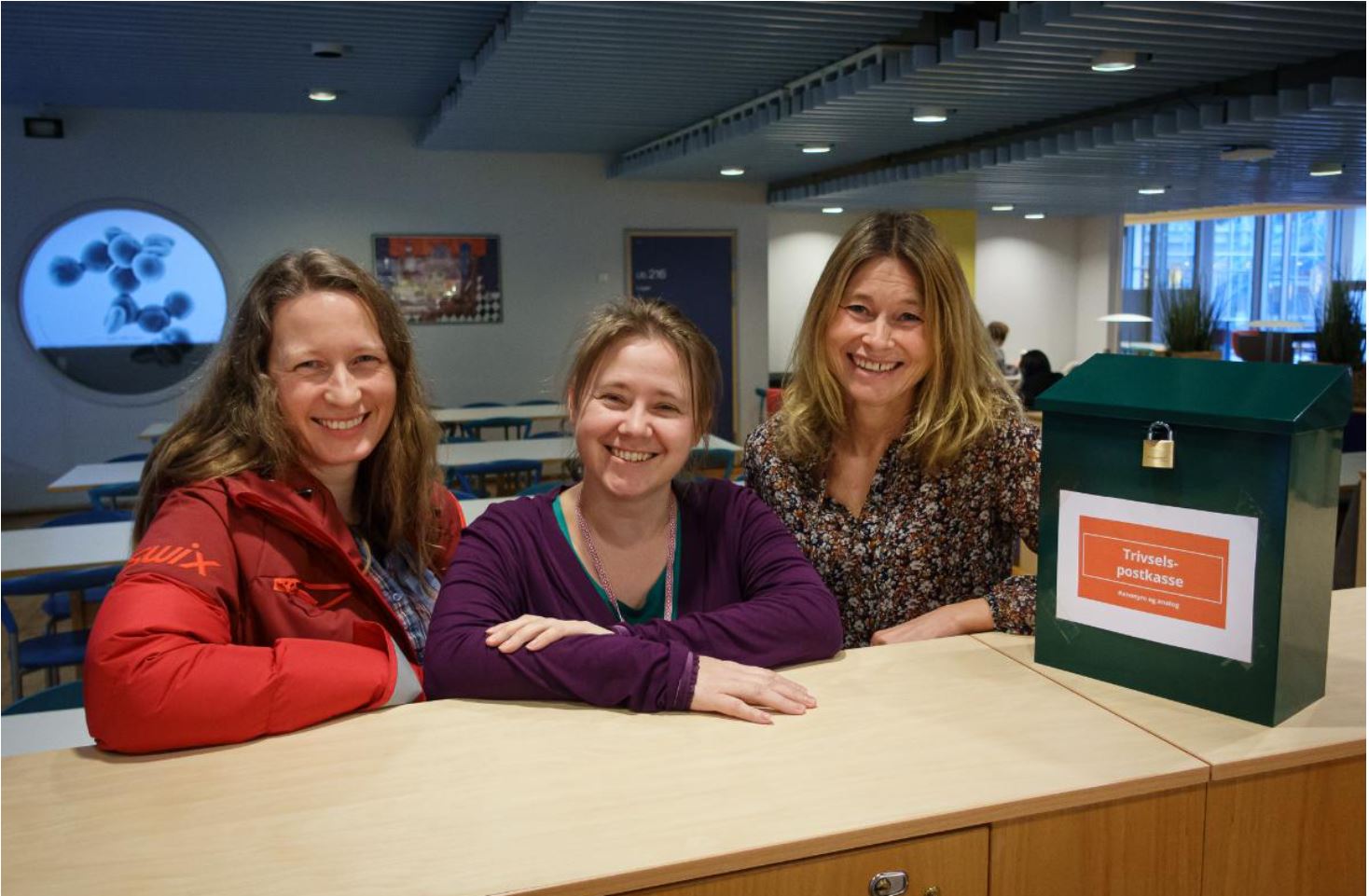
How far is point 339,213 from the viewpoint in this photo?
1017 centimetres

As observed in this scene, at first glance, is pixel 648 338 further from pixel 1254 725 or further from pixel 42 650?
pixel 42 650

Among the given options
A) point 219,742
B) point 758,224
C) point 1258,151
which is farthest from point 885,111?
point 219,742

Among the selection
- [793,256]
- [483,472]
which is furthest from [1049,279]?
[483,472]

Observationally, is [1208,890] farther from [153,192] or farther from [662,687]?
[153,192]

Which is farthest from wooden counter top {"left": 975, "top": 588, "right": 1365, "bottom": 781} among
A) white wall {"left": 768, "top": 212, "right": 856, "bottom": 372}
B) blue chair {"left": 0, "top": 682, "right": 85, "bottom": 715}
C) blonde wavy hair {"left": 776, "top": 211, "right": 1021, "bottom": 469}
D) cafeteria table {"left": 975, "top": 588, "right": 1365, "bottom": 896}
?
white wall {"left": 768, "top": 212, "right": 856, "bottom": 372}

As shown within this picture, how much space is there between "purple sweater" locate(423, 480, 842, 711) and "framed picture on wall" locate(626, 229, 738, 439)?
9.65 m

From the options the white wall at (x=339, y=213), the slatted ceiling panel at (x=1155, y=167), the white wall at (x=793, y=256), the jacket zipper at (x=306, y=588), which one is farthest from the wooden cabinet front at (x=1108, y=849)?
the white wall at (x=793, y=256)

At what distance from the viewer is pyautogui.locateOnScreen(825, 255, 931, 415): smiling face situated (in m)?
1.96

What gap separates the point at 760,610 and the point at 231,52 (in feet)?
21.2

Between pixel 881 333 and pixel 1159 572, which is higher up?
pixel 881 333

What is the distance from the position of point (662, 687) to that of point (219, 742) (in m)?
0.56

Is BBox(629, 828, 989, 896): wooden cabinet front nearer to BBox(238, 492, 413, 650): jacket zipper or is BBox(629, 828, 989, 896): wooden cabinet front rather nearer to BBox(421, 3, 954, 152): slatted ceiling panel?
BBox(238, 492, 413, 650): jacket zipper

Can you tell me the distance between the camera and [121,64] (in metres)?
7.06

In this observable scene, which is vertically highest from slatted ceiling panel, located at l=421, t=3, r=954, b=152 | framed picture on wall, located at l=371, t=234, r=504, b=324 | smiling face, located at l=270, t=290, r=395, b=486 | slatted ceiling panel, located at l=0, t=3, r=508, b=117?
slatted ceiling panel, located at l=0, t=3, r=508, b=117
